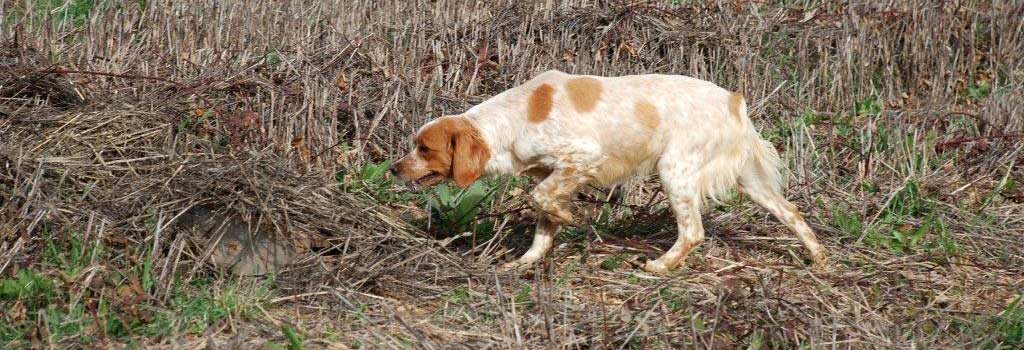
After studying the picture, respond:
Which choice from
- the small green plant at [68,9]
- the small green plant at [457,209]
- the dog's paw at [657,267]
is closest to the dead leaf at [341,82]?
the small green plant at [457,209]

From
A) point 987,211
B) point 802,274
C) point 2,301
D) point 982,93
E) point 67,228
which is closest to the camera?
point 2,301

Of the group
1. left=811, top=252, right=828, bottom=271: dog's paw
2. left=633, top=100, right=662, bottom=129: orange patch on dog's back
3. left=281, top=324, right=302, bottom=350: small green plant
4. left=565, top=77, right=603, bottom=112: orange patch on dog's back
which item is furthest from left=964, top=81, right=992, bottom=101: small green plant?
left=281, top=324, right=302, bottom=350: small green plant

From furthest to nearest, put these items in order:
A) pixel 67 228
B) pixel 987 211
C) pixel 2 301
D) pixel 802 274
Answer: pixel 987 211 < pixel 802 274 < pixel 67 228 < pixel 2 301

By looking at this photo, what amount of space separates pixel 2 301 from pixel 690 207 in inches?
108

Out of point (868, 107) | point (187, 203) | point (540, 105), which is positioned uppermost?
point (540, 105)

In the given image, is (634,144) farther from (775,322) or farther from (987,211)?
(987,211)

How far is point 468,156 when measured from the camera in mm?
4797

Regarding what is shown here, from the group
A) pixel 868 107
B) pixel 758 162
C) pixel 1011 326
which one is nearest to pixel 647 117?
pixel 758 162

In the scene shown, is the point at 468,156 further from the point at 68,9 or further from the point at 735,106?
the point at 68,9

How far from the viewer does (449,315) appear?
4316 mm

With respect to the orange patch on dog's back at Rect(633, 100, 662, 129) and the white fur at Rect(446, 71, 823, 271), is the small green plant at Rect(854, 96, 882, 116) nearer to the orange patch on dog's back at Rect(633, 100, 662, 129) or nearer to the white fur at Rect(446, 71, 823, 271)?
the white fur at Rect(446, 71, 823, 271)

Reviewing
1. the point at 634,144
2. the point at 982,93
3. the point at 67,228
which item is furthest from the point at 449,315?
the point at 982,93

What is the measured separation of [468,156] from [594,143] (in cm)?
54

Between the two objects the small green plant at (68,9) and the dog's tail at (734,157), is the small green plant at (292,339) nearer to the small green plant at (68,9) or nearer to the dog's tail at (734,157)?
the dog's tail at (734,157)
